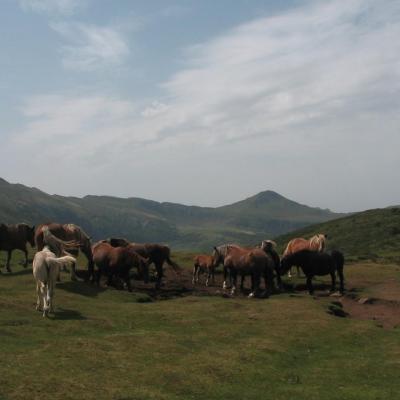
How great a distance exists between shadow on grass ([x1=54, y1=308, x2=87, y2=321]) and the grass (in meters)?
0.04

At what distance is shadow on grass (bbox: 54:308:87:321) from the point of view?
22.0 metres

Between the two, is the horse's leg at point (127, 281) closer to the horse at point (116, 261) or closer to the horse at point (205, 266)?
the horse at point (116, 261)

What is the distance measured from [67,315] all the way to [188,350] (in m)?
6.73

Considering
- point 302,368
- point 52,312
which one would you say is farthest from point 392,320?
point 52,312

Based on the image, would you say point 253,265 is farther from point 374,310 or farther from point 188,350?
point 188,350

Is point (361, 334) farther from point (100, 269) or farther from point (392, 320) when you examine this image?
point (100, 269)

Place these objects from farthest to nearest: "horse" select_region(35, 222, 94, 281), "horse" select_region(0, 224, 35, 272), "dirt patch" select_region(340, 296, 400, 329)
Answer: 1. "horse" select_region(0, 224, 35, 272)
2. "horse" select_region(35, 222, 94, 281)
3. "dirt patch" select_region(340, 296, 400, 329)

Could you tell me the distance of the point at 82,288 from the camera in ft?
97.1

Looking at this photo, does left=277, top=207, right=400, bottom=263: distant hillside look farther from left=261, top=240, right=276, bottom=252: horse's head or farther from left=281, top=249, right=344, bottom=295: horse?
left=261, top=240, right=276, bottom=252: horse's head

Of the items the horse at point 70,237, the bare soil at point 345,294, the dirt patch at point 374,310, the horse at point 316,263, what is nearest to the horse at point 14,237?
the horse at point 70,237

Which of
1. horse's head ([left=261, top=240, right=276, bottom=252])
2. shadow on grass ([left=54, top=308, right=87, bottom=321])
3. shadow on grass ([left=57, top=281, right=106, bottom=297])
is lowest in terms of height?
shadow on grass ([left=54, top=308, right=87, bottom=321])

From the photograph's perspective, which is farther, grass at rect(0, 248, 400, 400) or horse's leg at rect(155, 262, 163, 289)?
horse's leg at rect(155, 262, 163, 289)

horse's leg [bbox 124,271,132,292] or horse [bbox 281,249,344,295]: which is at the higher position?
horse [bbox 281,249,344,295]

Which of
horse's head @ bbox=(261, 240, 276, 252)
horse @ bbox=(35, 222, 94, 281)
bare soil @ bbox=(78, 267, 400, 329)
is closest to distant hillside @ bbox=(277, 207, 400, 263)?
bare soil @ bbox=(78, 267, 400, 329)
